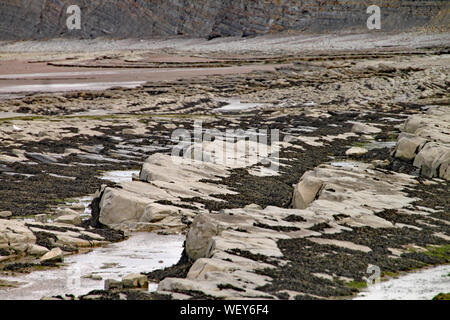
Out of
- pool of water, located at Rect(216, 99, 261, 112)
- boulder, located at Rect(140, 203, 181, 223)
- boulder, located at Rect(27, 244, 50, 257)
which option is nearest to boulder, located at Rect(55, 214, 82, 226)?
boulder, located at Rect(140, 203, 181, 223)

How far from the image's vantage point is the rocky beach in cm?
1139

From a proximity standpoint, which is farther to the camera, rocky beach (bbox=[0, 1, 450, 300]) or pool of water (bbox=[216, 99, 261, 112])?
pool of water (bbox=[216, 99, 261, 112])

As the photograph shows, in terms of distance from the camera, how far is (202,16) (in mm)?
116125

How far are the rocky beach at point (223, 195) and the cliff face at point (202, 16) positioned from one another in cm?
5424

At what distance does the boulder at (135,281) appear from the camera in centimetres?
1102

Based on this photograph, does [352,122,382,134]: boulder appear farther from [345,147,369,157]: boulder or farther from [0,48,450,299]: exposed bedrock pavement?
[345,147,369,157]: boulder

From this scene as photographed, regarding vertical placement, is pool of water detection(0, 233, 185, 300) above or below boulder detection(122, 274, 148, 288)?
below

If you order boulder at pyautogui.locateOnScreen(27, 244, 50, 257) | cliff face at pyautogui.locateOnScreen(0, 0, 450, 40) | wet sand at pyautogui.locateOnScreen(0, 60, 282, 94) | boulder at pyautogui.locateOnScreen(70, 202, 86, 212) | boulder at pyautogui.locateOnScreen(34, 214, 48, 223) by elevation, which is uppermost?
cliff face at pyautogui.locateOnScreen(0, 0, 450, 40)

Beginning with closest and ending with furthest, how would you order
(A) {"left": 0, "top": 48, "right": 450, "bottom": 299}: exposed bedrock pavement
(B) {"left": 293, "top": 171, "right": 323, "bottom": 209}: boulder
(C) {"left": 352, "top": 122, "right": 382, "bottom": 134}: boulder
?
(A) {"left": 0, "top": 48, "right": 450, "bottom": 299}: exposed bedrock pavement, (B) {"left": 293, "top": 171, "right": 323, "bottom": 209}: boulder, (C) {"left": 352, "top": 122, "right": 382, "bottom": 134}: boulder

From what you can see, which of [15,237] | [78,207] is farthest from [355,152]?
[15,237]

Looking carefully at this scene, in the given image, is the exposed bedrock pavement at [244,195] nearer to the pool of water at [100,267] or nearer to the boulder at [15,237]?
the boulder at [15,237]

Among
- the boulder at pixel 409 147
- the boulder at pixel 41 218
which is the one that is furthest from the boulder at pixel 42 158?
the boulder at pixel 409 147

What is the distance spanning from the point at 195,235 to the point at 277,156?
1205cm

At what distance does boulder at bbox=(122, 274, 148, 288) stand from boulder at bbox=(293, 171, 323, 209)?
19.3ft
